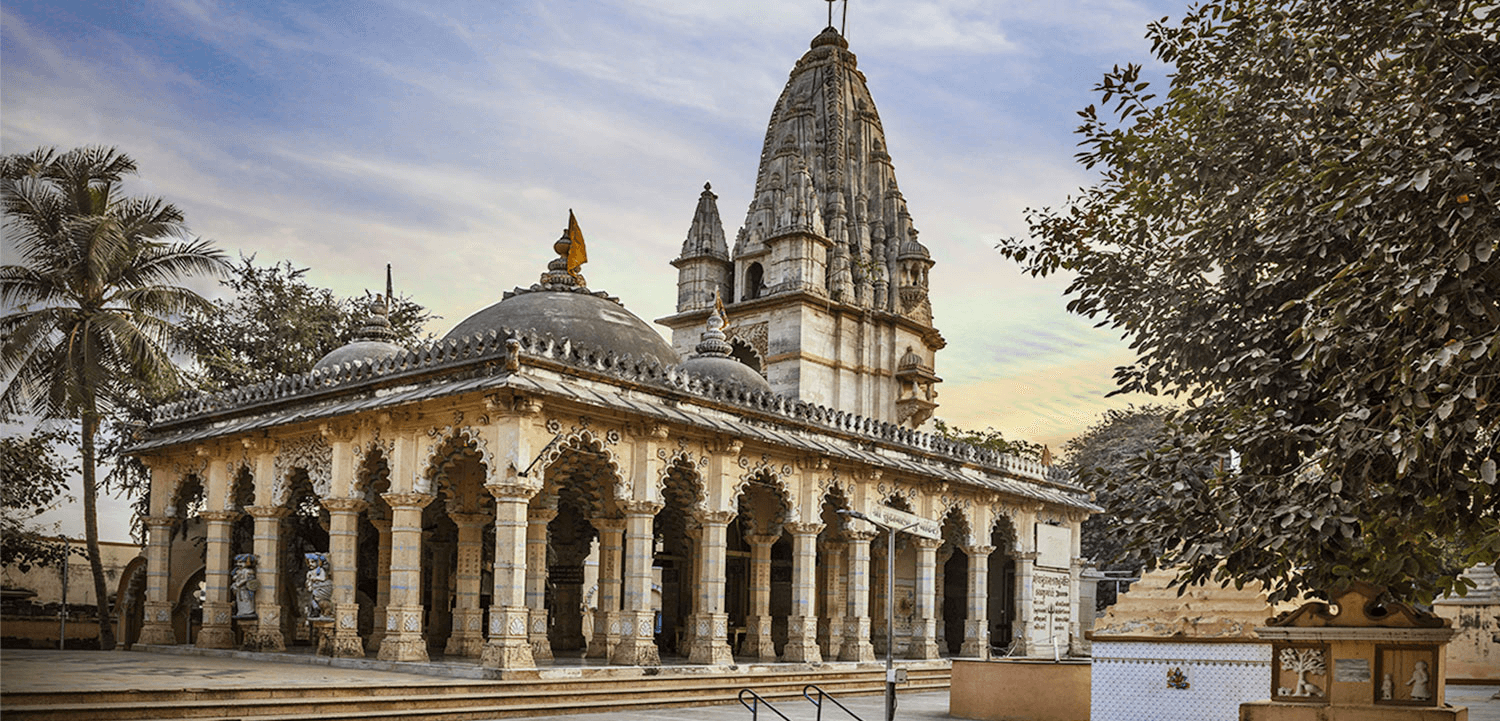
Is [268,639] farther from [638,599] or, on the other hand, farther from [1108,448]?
[1108,448]

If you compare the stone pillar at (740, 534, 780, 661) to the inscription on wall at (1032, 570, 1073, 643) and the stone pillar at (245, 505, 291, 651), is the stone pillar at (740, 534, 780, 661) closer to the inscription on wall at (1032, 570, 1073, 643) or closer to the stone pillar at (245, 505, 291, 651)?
the inscription on wall at (1032, 570, 1073, 643)

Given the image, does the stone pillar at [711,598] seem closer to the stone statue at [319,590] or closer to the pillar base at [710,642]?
the pillar base at [710,642]

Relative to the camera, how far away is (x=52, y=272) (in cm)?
2406

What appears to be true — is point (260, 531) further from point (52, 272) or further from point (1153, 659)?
point (1153, 659)

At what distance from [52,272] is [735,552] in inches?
552

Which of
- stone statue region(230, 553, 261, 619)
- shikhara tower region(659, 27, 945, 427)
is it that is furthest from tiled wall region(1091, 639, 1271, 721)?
shikhara tower region(659, 27, 945, 427)

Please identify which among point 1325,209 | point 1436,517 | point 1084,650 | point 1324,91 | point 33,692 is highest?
point 1324,91

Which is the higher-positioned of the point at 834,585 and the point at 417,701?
the point at 834,585

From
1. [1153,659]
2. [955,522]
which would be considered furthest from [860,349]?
[1153,659]

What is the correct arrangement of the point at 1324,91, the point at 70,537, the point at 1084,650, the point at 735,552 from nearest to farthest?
the point at 1324,91 < the point at 735,552 < the point at 1084,650 < the point at 70,537

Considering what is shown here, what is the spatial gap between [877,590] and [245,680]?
633 inches

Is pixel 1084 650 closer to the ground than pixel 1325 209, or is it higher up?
closer to the ground

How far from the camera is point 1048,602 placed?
20.1 metres

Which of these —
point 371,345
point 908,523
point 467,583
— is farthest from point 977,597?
point 371,345
